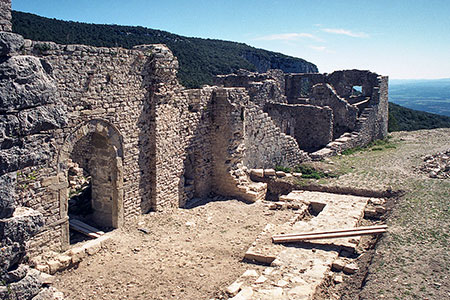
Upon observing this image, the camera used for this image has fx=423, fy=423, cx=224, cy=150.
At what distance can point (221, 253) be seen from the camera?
1004 centimetres

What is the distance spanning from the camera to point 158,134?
11789 mm

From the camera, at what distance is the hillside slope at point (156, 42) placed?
95.6 feet

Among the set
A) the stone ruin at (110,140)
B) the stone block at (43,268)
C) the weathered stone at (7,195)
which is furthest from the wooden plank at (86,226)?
the weathered stone at (7,195)

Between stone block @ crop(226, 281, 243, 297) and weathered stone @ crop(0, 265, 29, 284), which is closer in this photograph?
weathered stone @ crop(0, 265, 29, 284)

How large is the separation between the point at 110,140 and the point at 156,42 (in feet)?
132

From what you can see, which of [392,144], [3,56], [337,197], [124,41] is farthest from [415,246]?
[124,41]

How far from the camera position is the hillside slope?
2913 centimetres

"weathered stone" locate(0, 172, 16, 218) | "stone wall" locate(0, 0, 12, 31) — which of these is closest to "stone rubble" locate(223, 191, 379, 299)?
"weathered stone" locate(0, 172, 16, 218)

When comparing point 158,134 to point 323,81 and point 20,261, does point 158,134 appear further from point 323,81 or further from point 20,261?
point 323,81

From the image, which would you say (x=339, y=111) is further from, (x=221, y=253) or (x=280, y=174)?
(x=221, y=253)

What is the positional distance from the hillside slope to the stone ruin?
8129 mm

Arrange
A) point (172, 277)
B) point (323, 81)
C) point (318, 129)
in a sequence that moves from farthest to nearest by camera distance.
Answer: point (323, 81), point (318, 129), point (172, 277)

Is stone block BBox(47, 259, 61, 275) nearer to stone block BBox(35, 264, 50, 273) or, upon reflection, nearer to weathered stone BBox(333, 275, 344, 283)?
stone block BBox(35, 264, 50, 273)

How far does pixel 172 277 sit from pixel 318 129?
13.6m
